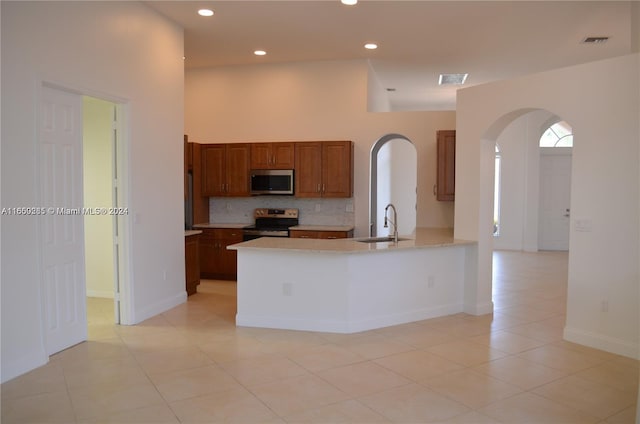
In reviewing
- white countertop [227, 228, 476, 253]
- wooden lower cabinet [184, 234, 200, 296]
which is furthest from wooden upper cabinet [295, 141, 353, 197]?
white countertop [227, 228, 476, 253]

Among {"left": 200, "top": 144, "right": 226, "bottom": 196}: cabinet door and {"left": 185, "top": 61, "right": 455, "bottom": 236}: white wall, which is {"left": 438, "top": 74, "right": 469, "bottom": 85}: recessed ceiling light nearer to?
{"left": 185, "top": 61, "right": 455, "bottom": 236}: white wall

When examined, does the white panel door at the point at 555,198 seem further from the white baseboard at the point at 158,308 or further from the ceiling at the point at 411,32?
the white baseboard at the point at 158,308

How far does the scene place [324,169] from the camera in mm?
7266

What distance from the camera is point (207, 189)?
7582mm

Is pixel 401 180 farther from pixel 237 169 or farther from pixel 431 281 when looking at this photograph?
pixel 431 281

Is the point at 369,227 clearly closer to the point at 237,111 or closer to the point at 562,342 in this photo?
the point at 237,111

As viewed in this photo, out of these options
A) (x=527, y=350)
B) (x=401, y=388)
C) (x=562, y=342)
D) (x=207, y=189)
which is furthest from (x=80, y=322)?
(x=562, y=342)

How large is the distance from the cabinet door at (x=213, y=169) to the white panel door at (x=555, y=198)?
735 centimetres

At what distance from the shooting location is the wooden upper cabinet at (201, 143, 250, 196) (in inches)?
293

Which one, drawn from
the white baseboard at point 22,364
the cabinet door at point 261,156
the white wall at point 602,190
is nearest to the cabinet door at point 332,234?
the cabinet door at point 261,156

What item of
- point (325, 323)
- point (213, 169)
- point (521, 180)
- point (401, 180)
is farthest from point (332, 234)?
point (521, 180)

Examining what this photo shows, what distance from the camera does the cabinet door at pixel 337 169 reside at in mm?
7195

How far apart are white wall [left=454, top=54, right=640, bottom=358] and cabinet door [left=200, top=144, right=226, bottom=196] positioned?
14.6ft

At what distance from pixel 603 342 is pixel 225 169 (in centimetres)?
549
